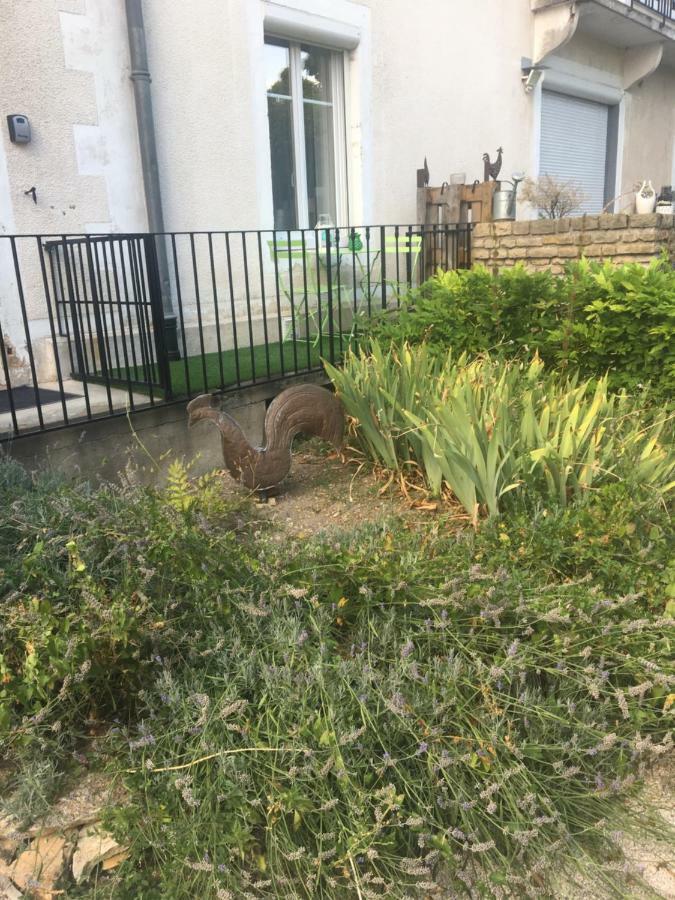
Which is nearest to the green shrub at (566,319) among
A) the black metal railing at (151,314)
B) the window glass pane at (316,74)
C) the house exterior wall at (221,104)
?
the black metal railing at (151,314)

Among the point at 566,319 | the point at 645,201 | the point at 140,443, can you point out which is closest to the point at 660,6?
the point at 645,201

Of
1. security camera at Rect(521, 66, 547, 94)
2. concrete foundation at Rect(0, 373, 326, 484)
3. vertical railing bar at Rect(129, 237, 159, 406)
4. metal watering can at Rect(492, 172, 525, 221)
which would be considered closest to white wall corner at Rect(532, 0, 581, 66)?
security camera at Rect(521, 66, 547, 94)

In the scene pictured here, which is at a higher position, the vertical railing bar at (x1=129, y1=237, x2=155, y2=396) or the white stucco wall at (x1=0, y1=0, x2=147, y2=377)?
the white stucco wall at (x1=0, y1=0, x2=147, y2=377)

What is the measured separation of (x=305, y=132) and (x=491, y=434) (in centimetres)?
493

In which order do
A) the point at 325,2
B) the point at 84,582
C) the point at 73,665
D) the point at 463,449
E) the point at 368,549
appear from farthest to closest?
the point at 325,2 < the point at 463,449 < the point at 368,549 < the point at 84,582 < the point at 73,665

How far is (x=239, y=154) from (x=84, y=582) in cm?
470

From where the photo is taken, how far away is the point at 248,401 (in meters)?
4.27

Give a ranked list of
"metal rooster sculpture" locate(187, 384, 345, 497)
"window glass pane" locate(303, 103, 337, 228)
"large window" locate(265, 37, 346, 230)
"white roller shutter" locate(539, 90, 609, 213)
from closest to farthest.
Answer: "metal rooster sculpture" locate(187, 384, 345, 497), "large window" locate(265, 37, 346, 230), "window glass pane" locate(303, 103, 337, 228), "white roller shutter" locate(539, 90, 609, 213)

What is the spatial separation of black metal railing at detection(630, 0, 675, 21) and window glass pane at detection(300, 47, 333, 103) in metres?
5.47

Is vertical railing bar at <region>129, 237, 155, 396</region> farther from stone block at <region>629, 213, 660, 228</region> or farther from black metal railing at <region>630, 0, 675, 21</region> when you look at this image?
black metal railing at <region>630, 0, 675, 21</region>

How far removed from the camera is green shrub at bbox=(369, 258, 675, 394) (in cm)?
393

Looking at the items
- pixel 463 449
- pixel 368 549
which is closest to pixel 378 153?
pixel 463 449

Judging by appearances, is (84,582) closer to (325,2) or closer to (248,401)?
(248,401)

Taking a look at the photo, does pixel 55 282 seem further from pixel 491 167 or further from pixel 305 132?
pixel 491 167
